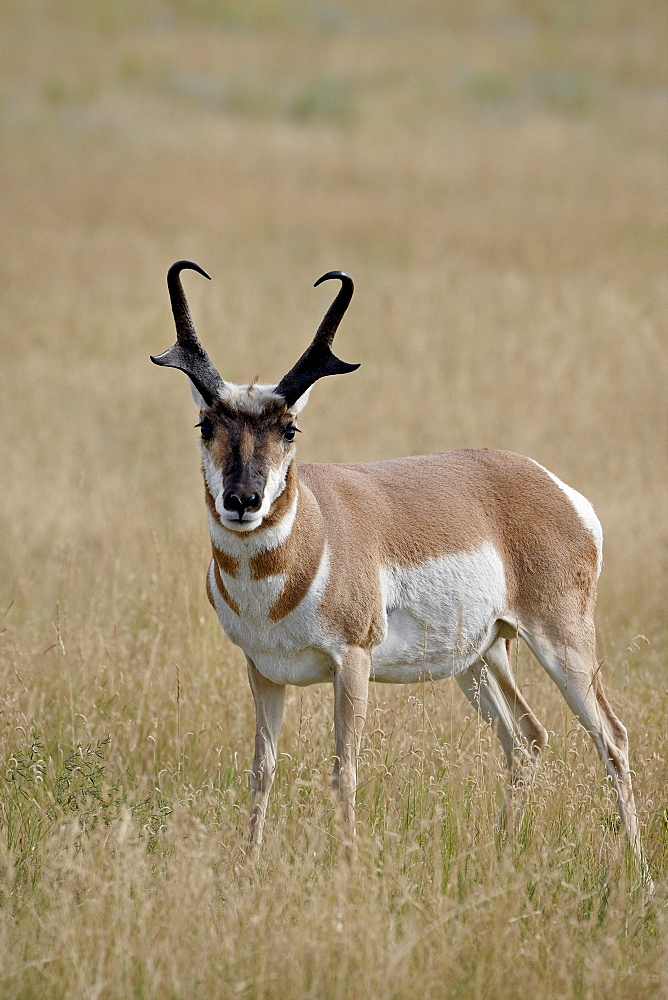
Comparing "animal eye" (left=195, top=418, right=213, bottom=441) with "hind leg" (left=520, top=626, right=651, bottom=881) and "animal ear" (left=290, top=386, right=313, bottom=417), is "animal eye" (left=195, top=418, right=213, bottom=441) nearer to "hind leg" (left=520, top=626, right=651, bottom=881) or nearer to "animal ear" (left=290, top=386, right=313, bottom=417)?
"animal ear" (left=290, top=386, right=313, bottom=417)

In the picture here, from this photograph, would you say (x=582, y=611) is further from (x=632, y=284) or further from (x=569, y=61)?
(x=569, y=61)

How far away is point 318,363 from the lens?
4.54 metres

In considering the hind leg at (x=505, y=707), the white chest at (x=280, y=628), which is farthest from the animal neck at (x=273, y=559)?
the hind leg at (x=505, y=707)

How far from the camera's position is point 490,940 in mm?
3842

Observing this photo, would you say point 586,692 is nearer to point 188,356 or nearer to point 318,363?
point 318,363

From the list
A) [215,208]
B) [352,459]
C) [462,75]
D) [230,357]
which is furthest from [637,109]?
[352,459]

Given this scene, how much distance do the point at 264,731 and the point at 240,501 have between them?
1.30 metres

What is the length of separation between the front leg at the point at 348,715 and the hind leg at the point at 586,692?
40.3 inches

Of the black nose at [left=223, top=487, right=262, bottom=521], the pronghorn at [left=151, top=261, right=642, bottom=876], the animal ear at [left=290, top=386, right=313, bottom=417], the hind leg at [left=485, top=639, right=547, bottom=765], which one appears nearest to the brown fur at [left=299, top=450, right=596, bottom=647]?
the pronghorn at [left=151, top=261, right=642, bottom=876]

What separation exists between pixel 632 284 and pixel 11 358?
9.11m

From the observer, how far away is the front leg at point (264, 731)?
493cm

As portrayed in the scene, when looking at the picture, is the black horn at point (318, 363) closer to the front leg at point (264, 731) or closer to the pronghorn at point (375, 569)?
the pronghorn at point (375, 569)

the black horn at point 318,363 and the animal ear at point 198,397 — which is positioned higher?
the black horn at point 318,363

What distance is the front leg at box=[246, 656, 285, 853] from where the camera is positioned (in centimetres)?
493
